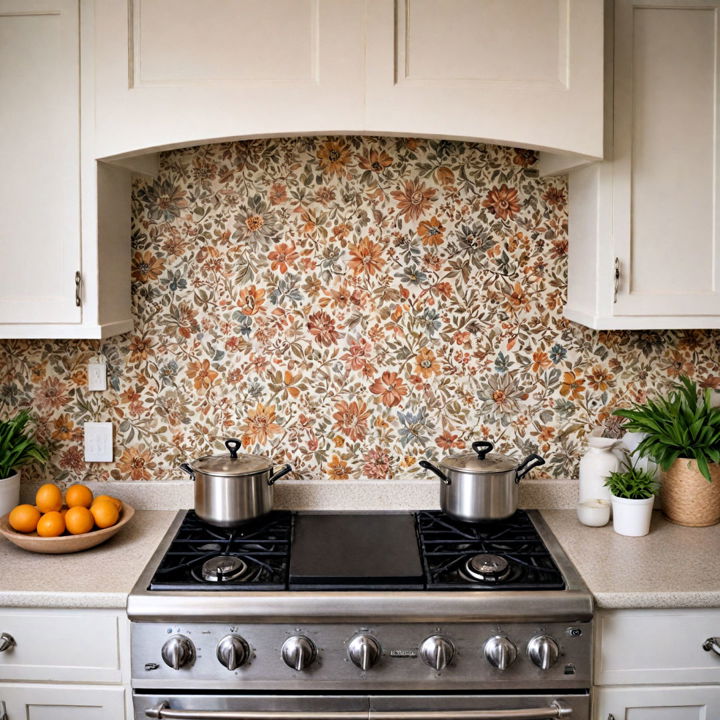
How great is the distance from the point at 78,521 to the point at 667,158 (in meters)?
1.80

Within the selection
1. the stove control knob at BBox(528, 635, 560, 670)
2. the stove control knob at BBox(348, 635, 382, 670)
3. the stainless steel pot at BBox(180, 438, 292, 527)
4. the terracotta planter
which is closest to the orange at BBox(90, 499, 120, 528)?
the stainless steel pot at BBox(180, 438, 292, 527)

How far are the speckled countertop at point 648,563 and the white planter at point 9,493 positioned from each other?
155 cm

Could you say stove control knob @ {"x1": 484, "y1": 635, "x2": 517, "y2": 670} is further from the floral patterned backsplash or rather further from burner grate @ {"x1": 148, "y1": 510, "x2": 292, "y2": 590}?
the floral patterned backsplash

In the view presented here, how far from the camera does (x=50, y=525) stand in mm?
1995

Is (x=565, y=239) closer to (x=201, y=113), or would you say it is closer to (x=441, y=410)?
(x=441, y=410)

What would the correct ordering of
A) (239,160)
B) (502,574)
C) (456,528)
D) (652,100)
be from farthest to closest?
1. (239,160)
2. (456,528)
3. (652,100)
4. (502,574)

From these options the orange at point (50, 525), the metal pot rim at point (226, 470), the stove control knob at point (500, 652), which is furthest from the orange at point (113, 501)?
the stove control knob at point (500, 652)

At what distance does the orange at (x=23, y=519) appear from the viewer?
79.4 inches

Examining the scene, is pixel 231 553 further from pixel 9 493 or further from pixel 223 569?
pixel 9 493

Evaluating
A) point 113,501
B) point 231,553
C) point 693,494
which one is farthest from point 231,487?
point 693,494

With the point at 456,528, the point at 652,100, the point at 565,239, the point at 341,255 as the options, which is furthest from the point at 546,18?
the point at 456,528

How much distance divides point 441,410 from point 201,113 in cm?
111

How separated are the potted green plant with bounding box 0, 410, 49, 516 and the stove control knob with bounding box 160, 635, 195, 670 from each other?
2.46ft

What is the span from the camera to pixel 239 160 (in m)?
2.34
